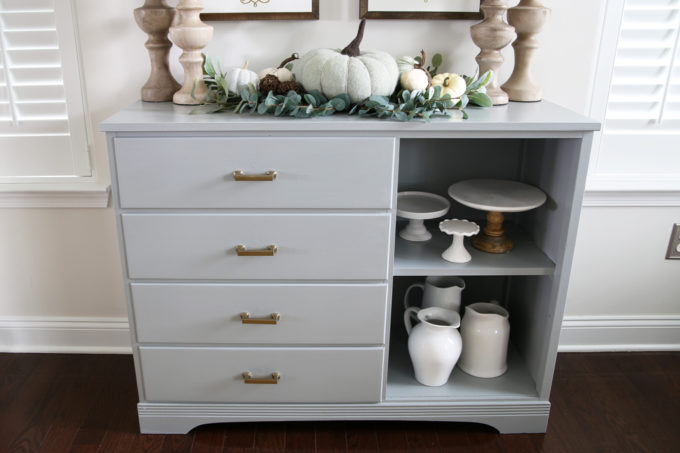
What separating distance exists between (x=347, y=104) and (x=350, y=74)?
0.07m

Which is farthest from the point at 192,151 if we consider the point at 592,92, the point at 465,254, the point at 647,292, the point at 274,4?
the point at 647,292

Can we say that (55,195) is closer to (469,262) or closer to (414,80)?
(414,80)

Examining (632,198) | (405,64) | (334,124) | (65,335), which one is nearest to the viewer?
(334,124)

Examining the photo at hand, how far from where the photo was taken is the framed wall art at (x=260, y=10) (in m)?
1.66

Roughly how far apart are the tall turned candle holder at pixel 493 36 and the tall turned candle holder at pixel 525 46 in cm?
5

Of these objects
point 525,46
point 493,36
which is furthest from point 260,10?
point 525,46

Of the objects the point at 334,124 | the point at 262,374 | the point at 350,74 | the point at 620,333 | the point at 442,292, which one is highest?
the point at 350,74

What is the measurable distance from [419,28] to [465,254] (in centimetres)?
69

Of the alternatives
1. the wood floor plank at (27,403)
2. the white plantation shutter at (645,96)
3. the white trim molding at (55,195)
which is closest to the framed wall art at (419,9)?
the white plantation shutter at (645,96)

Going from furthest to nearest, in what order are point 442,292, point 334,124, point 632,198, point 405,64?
point 632,198 → point 442,292 → point 405,64 → point 334,124

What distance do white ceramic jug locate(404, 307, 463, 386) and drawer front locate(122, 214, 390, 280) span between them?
273mm

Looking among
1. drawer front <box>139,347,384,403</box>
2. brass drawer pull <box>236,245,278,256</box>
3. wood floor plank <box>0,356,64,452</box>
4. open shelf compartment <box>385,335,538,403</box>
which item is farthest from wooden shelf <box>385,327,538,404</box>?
wood floor plank <box>0,356,64,452</box>

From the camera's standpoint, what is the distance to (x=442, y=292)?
5.78 ft

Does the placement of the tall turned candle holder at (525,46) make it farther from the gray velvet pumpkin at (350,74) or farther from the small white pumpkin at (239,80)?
the small white pumpkin at (239,80)
